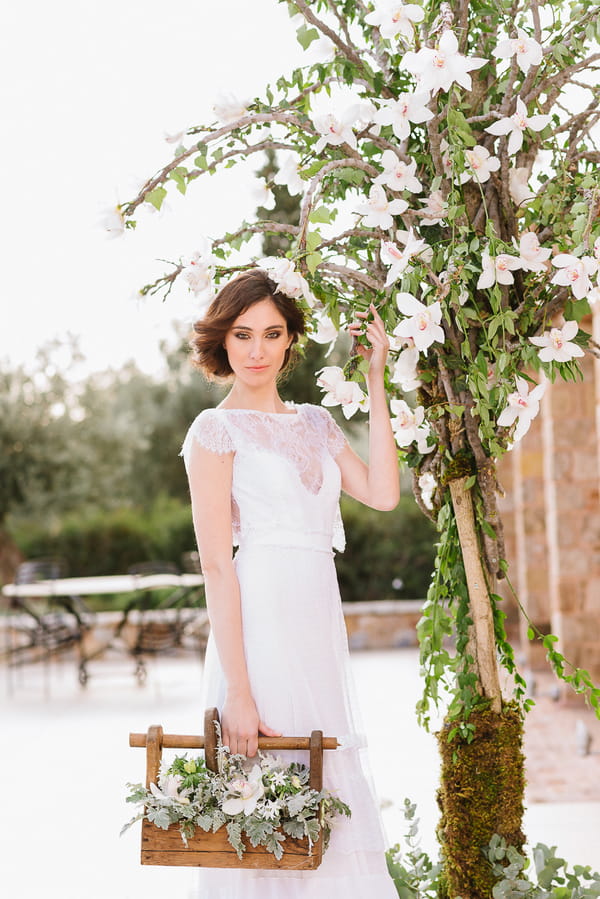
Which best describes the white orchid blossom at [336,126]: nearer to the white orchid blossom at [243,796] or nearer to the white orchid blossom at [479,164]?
the white orchid blossom at [479,164]

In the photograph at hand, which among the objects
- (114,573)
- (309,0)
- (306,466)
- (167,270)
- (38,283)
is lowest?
(114,573)

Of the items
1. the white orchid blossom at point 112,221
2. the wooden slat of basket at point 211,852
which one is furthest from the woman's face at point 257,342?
the wooden slat of basket at point 211,852

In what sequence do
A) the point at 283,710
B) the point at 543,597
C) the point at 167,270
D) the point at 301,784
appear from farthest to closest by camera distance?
the point at 543,597
the point at 167,270
the point at 283,710
the point at 301,784

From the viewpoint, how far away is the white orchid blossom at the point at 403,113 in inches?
78.4

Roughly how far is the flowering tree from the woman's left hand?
0.05 m

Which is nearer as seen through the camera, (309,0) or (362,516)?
(309,0)

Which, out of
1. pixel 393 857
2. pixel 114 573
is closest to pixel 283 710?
pixel 393 857

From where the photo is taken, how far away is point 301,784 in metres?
1.99

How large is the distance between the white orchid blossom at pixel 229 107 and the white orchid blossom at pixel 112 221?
31 centimetres

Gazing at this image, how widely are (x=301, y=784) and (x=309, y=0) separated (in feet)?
5.75

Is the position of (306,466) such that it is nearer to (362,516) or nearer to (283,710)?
(283,710)

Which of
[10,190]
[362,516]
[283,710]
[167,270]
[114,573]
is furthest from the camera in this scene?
[10,190]

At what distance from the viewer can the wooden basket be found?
6.29 feet

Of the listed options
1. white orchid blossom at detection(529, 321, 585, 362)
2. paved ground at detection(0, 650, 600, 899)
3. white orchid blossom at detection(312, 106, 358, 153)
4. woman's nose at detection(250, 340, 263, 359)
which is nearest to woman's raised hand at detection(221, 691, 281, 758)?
woman's nose at detection(250, 340, 263, 359)
